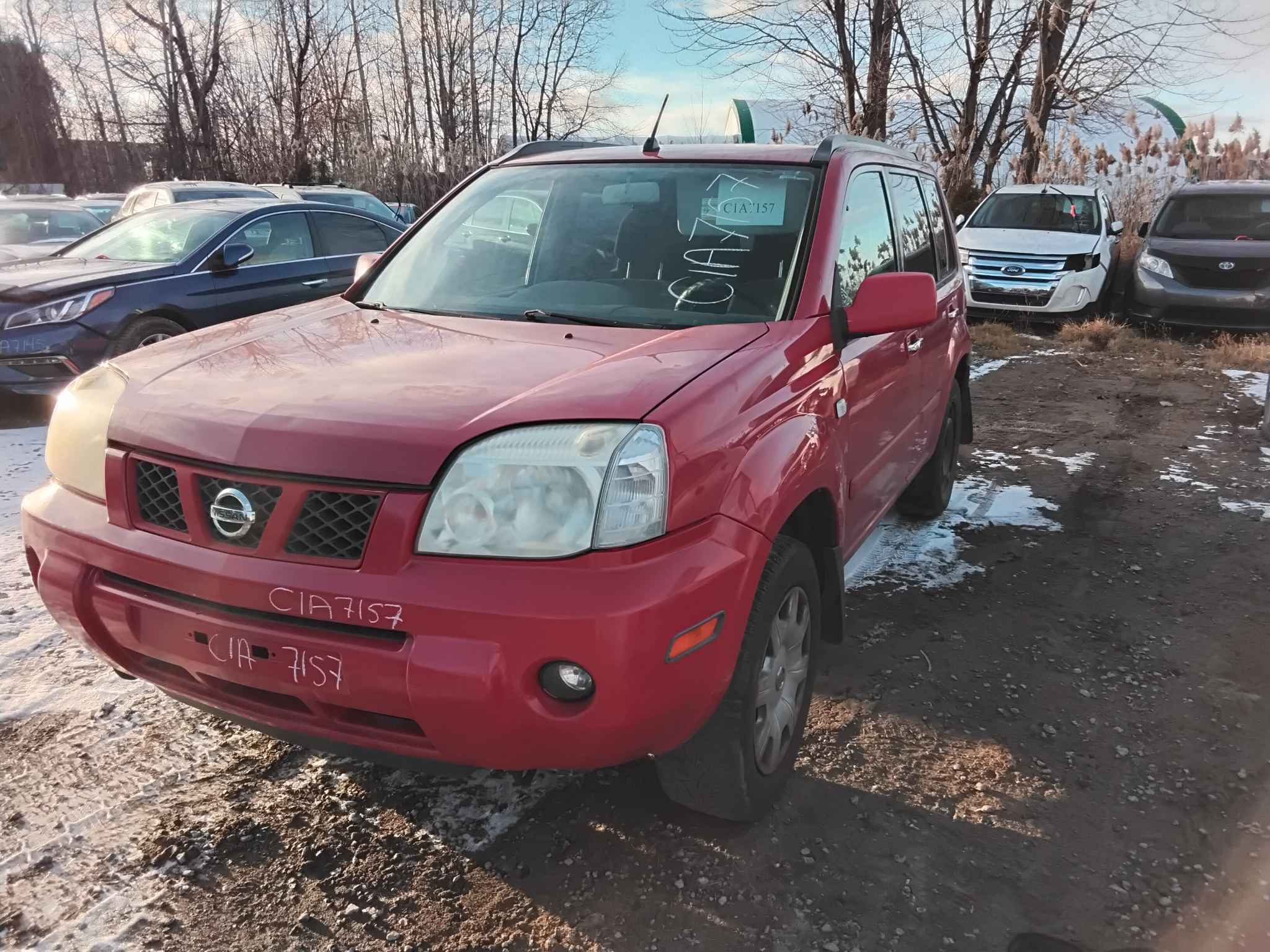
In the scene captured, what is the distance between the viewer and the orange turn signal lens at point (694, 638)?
1814mm

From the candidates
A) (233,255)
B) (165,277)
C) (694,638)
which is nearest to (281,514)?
(694,638)

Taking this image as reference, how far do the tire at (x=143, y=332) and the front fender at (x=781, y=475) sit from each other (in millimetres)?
5381

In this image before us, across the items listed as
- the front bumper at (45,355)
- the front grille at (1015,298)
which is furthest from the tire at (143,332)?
the front grille at (1015,298)

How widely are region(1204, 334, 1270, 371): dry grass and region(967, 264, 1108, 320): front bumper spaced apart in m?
1.39

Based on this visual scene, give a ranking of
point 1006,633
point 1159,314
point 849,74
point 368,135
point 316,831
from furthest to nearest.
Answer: point 368,135
point 849,74
point 1159,314
point 1006,633
point 316,831

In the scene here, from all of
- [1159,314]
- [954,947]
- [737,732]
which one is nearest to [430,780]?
[737,732]

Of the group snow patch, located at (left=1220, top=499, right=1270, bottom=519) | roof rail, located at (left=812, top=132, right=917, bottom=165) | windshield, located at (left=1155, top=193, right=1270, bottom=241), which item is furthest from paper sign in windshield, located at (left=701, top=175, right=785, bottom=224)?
windshield, located at (left=1155, top=193, right=1270, bottom=241)

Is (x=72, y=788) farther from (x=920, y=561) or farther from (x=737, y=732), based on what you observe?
(x=920, y=561)

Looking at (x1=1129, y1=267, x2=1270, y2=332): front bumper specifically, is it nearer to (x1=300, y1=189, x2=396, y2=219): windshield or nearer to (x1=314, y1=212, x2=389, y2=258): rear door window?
(x1=314, y1=212, x2=389, y2=258): rear door window

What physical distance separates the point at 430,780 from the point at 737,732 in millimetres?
956

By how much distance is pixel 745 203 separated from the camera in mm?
2918

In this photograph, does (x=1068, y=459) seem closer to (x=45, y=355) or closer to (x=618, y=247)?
(x=618, y=247)

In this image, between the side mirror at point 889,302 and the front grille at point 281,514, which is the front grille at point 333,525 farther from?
the side mirror at point 889,302

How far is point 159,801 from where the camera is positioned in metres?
2.43
